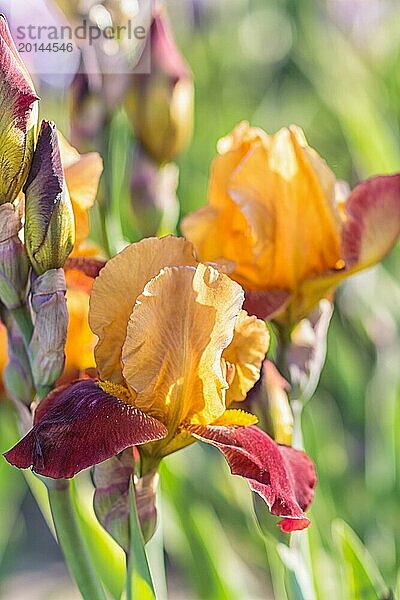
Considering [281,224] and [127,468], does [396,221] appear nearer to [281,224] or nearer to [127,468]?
[281,224]

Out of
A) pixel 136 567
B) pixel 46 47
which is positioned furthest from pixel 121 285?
pixel 46 47

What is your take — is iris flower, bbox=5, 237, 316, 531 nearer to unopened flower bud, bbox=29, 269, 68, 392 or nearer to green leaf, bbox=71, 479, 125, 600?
unopened flower bud, bbox=29, 269, 68, 392

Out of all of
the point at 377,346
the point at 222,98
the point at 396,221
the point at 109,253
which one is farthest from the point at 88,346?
the point at 222,98

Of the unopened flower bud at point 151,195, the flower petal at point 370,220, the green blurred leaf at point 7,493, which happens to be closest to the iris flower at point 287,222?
the flower petal at point 370,220

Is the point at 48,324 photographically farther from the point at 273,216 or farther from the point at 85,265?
the point at 273,216

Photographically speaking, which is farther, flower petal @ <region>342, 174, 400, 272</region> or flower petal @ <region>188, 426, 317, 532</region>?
flower petal @ <region>342, 174, 400, 272</region>

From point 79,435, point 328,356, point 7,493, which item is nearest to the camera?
point 79,435

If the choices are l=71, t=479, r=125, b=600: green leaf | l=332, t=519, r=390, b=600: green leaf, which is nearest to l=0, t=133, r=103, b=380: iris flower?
l=71, t=479, r=125, b=600: green leaf
